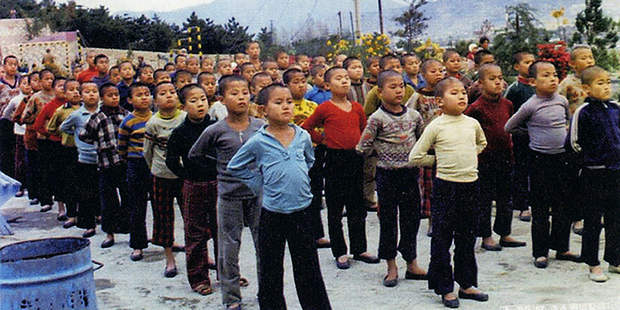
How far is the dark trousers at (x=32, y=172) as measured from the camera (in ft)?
30.3

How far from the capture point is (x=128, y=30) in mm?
29188

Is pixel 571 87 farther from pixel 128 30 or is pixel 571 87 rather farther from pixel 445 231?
pixel 128 30

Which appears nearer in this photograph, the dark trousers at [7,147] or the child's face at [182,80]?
the child's face at [182,80]

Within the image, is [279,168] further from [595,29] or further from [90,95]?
[595,29]

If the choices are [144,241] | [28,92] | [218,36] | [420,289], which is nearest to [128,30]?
[218,36]

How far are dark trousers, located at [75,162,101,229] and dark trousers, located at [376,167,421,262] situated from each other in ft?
11.3

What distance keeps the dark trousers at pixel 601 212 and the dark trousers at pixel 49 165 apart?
5.89 m

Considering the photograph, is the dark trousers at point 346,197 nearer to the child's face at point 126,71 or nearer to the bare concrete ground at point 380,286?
the bare concrete ground at point 380,286

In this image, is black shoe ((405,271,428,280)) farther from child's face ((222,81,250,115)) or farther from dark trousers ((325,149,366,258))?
child's face ((222,81,250,115))

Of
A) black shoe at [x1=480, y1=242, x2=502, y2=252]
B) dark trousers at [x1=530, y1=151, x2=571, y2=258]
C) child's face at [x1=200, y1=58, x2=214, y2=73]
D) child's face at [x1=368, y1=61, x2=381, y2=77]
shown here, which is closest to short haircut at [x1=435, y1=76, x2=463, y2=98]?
dark trousers at [x1=530, y1=151, x2=571, y2=258]

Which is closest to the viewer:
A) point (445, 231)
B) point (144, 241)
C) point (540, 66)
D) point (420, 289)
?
point (445, 231)

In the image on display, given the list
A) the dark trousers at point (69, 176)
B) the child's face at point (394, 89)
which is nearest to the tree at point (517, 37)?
the child's face at point (394, 89)

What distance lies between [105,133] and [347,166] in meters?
2.49

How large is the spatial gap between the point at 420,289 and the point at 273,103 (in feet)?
6.08
